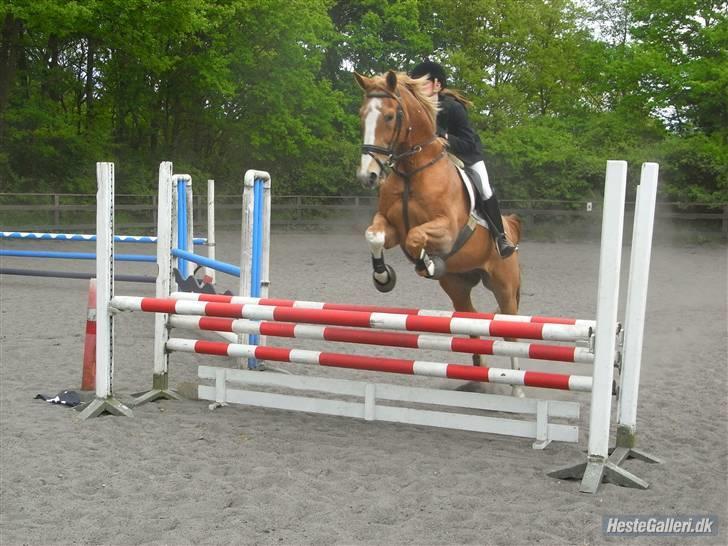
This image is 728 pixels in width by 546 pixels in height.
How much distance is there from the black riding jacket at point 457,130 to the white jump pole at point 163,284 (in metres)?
1.95

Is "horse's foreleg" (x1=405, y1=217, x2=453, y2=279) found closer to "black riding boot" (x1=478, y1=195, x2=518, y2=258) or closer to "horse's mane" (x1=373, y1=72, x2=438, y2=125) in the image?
"black riding boot" (x1=478, y1=195, x2=518, y2=258)

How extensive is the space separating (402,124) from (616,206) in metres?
1.55

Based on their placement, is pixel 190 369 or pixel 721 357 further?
pixel 721 357

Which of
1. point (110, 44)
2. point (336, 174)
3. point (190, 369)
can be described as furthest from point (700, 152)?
point (190, 369)

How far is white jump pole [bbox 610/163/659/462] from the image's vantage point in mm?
4219

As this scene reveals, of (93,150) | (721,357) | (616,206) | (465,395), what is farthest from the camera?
(93,150)

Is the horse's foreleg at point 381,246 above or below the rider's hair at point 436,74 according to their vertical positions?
below

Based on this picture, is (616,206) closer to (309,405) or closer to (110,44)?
(309,405)

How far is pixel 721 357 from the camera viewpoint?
7.55 meters

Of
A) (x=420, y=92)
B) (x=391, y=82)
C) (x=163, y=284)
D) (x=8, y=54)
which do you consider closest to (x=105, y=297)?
(x=163, y=284)

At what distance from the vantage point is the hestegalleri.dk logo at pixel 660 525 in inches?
133

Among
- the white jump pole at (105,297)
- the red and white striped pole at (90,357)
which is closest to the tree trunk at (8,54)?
the red and white striped pole at (90,357)

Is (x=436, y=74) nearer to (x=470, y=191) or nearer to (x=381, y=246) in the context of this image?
(x=470, y=191)

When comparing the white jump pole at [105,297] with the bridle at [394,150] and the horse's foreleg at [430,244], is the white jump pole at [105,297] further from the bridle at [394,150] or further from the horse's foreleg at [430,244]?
the horse's foreleg at [430,244]
